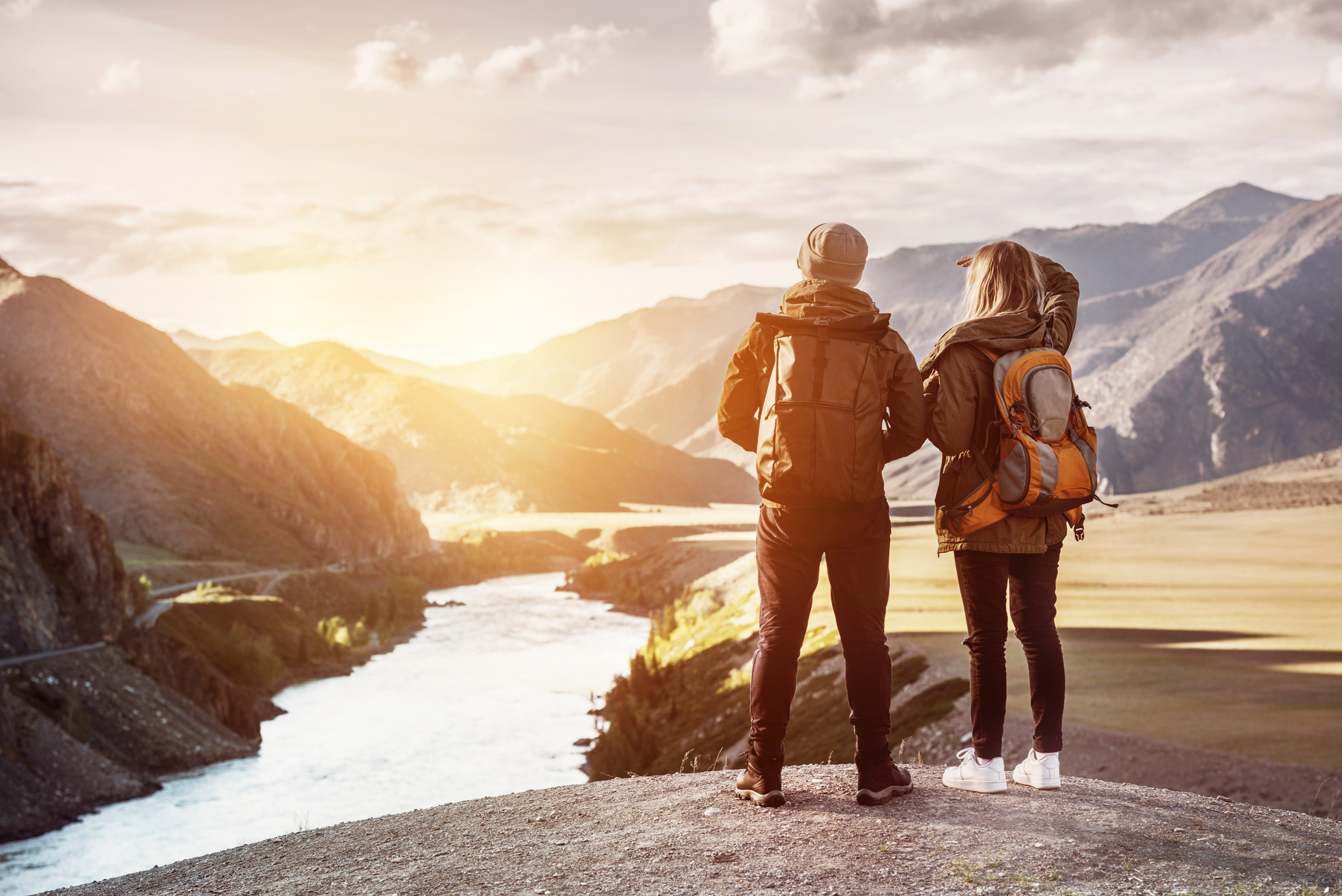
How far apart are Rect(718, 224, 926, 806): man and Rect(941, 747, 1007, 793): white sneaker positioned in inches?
30.3

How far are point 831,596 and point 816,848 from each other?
1.46 meters

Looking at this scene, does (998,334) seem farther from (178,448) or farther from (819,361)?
(178,448)

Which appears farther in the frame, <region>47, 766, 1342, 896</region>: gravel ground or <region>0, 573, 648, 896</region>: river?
<region>0, 573, 648, 896</region>: river

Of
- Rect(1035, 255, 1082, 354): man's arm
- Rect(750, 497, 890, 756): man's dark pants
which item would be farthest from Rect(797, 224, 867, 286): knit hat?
Rect(750, 497, 890, 756): man's dark pants

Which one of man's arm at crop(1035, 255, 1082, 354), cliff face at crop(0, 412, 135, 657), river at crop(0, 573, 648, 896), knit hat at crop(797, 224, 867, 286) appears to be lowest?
river at crop(0, 573, 648, 896)

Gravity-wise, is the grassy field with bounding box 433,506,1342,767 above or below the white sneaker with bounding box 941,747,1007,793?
below

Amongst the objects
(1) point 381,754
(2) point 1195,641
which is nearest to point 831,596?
(2) point 1195,641

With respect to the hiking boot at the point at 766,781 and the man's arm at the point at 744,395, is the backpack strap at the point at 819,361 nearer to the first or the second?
the man's arm at the point at 744,395

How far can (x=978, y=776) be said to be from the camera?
6.96m

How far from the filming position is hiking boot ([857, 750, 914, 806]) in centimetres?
666

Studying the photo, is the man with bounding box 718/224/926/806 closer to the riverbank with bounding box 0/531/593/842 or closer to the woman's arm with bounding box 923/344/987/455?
the woman's arm with bounding box 923/344/987/455

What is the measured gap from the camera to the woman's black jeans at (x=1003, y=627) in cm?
646

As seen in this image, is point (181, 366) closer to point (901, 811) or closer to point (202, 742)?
point (202, 742)

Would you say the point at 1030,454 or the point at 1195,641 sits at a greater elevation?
the point at 1030,454
